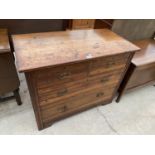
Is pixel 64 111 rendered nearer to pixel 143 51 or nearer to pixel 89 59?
pixel 89 59

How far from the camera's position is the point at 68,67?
106 centimetres

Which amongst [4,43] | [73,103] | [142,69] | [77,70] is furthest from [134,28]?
[4,43]

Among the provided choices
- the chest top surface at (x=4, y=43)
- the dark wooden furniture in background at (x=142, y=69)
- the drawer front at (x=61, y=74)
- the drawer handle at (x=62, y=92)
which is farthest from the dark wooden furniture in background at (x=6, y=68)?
the dark wooden furniture in background at (x=142, y=69)

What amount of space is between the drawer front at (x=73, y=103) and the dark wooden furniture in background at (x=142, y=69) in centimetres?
24

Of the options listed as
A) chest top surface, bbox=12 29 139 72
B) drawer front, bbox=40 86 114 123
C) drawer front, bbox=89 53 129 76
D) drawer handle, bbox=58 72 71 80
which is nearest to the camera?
chest top surface, bbox=12 29 139 72

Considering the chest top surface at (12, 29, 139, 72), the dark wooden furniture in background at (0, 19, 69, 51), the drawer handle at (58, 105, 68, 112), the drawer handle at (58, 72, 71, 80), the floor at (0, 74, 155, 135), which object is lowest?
the floor at (0, 74, 155, 135)

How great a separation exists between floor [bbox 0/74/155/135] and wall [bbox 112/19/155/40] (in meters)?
0.94

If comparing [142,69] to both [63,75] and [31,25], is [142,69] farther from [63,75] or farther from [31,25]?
[31,25]

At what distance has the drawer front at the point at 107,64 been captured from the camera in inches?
46.8

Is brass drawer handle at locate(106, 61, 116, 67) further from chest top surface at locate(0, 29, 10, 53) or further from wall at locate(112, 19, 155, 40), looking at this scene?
chest top surface at locate(0, 29, 10, 53)

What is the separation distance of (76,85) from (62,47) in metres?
0.37

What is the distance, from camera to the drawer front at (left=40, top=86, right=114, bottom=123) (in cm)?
131

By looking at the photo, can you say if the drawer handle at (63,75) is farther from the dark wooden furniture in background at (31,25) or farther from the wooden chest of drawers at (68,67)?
the dark wooden furniture in background at (31,25)

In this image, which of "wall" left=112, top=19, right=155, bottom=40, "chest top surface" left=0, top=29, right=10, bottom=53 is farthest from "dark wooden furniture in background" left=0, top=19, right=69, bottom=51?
"wall" left=112, top=19, right=155, bottom=40
